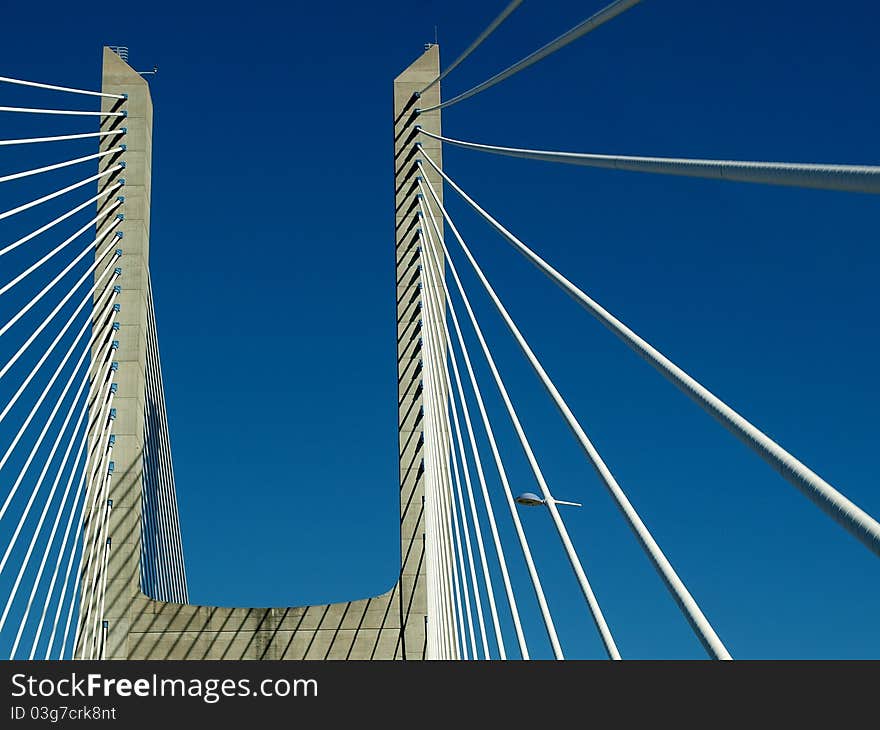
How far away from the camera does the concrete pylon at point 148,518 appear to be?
61.6 feet

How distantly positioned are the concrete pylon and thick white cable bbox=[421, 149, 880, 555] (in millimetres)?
9597

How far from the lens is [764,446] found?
254 inches

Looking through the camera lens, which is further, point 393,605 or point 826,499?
point 393,605

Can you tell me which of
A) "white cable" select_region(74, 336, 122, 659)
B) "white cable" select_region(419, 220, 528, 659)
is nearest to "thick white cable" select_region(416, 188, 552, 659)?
"white cable" select_region(419, 220, 528, 659)

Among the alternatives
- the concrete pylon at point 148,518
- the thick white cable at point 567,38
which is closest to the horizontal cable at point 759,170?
the thick white cable at point 567,38

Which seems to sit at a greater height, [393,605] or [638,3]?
[638,3]

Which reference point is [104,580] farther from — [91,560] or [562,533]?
[562,533]

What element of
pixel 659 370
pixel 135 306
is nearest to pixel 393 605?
pixel 135 306
